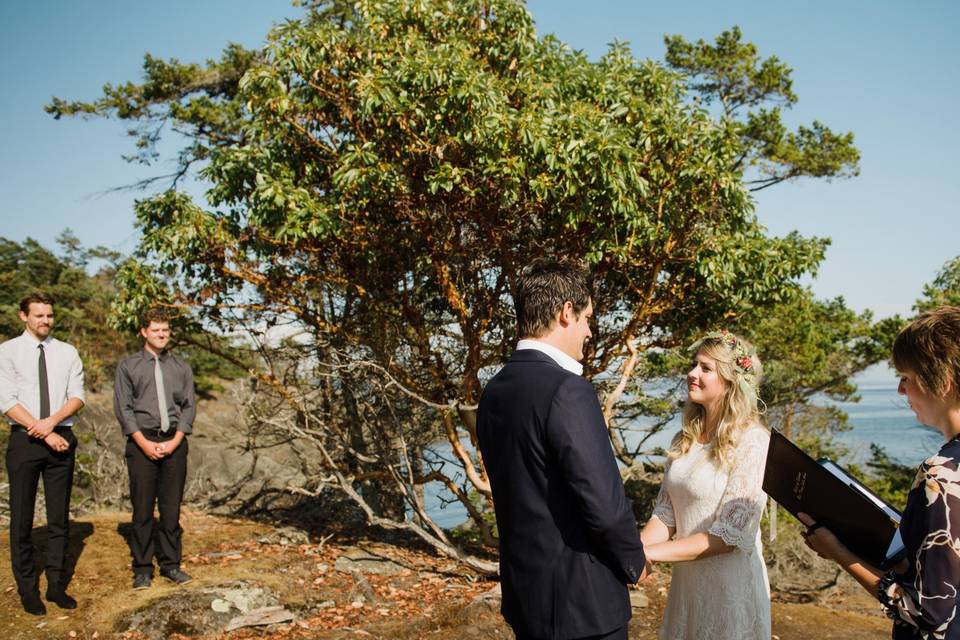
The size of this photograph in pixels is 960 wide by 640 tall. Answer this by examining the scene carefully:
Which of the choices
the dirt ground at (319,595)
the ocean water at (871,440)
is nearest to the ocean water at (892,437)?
the ocean water at (871,440)

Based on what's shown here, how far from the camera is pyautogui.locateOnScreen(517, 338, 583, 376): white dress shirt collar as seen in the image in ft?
7.64

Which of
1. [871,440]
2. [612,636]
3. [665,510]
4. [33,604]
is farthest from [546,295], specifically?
[871,440]

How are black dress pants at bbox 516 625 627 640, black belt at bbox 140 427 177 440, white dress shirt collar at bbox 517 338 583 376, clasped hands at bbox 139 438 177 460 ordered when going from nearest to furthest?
black dress pants at bbox 516 625 627 640 → white dress shirt collar at bbox 517 338 583 376 → clasped hands at bbox 139 438 177 460 → black belt at bbox 140 427 177 440

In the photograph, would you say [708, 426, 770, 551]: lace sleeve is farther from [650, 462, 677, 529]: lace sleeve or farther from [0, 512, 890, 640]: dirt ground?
[0, 512, 890, 640]: dirt ground

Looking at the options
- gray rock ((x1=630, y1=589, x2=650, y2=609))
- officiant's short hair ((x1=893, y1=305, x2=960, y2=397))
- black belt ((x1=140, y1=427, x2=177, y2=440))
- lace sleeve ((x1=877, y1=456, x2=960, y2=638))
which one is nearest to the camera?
lace sleeve ((x1=877, y1=456, x2=960, y2=638))

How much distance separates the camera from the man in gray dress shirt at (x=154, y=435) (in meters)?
5.71

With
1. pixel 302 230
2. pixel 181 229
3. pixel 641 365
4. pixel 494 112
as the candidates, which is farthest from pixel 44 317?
pixel 641 365

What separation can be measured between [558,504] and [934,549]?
3.29 feet

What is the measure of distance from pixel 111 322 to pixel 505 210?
4056mm

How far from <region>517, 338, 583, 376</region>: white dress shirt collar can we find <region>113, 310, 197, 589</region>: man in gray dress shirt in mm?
4396

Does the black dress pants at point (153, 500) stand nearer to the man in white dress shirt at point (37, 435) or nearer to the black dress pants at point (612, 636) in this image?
the man in white dress shirt at point (37, 435)

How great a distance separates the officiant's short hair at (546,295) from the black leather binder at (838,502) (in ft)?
2.92

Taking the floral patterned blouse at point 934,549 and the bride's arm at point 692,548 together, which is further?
the bride's arm at point 692,548

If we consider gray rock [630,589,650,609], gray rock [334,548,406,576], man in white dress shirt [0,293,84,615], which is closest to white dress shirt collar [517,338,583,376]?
gray rock [630,589,650,609]
